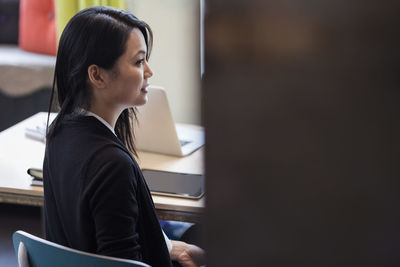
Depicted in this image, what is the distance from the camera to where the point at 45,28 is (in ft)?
12.4

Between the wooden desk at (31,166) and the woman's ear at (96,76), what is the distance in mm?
355

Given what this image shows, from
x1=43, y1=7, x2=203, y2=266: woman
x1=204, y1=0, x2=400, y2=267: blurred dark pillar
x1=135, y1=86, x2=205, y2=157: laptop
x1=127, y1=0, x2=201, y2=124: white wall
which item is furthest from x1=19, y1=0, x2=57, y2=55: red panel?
x1=204, y1=0, x2=400, y2=267: blurred dark pillar

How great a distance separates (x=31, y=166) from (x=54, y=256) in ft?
2.65

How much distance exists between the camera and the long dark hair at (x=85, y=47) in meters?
1.34

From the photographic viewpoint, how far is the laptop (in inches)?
78.4

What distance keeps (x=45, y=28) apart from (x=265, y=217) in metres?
3.82

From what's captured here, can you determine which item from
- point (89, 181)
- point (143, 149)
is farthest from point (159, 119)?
point (89, 181)

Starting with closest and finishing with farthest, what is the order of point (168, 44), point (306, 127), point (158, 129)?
point (306, 127)
point (158, 129)
point (168, 44)

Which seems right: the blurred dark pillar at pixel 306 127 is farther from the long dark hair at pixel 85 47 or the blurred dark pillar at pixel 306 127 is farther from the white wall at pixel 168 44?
the white wall at pixel 168 44

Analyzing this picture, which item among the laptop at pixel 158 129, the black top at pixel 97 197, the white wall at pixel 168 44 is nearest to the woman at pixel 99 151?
the black top at pixel 97 197

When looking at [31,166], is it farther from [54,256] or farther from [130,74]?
[54,256]

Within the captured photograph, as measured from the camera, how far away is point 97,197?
1.21 meters

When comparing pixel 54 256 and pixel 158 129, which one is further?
pixel 158 129

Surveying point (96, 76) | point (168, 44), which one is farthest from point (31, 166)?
point (168, 44)
